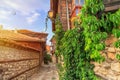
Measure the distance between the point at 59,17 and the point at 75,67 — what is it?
5338 mm

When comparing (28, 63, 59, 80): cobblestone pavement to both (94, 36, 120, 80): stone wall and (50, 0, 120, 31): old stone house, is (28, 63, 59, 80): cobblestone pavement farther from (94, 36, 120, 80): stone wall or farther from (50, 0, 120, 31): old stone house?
(94, 36, 120, 80): stone wall

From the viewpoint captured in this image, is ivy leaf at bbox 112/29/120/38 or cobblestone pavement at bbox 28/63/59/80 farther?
cobblestone pavement at bbox 28/63/59/80

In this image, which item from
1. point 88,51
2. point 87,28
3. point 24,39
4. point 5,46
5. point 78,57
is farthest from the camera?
point 24,39

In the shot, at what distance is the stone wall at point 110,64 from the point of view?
16.5ft

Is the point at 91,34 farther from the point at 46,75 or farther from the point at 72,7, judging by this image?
the point at 46,75

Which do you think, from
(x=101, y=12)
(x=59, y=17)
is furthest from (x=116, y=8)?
(x=59, y=17)

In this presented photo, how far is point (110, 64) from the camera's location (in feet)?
17.2

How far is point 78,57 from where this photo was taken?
586 centimetres

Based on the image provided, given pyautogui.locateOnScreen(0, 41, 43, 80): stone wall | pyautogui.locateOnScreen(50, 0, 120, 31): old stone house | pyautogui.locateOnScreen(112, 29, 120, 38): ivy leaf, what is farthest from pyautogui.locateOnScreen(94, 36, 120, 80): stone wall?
pyautogui.locateOnScreen(0, 41, 43, 80): stone wall

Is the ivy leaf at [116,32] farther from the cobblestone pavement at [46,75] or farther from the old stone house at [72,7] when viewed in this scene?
the cobblestone pavement at [46,75]

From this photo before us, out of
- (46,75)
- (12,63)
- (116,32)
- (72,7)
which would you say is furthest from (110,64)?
(46,75)

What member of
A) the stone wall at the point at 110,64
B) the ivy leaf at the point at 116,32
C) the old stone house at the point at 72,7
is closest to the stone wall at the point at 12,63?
the old stone house at the point at 72,7

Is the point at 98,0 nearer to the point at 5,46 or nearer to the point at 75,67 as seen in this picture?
the point at 75,67

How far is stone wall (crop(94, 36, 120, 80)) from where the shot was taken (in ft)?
16.5
